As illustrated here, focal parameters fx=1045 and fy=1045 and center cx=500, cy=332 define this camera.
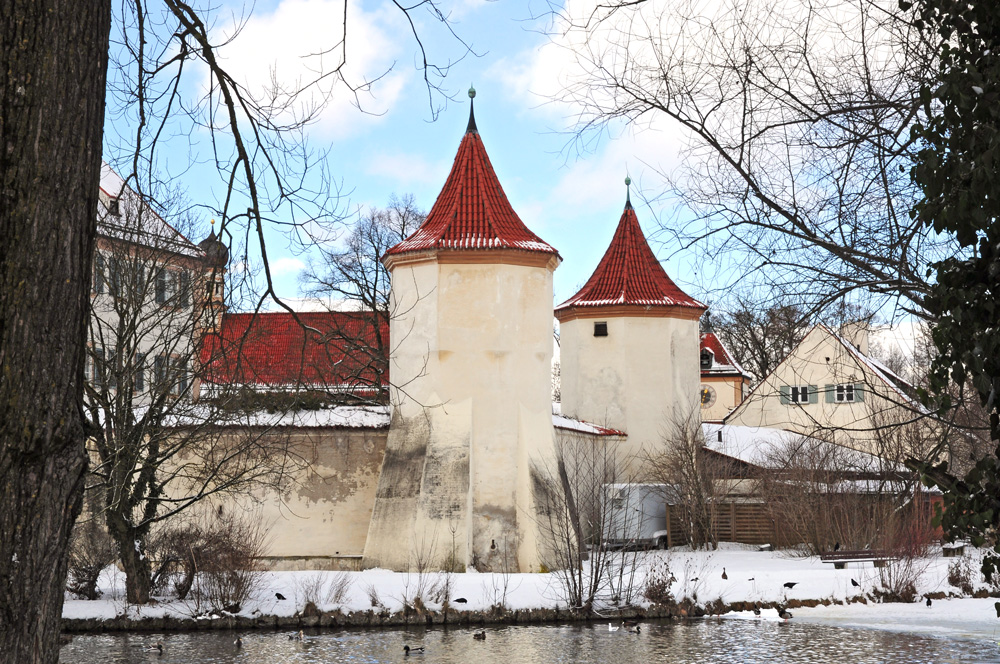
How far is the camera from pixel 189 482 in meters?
20.5

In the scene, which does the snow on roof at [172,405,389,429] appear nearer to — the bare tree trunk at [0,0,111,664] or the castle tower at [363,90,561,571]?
the castle tower at [363,90,561,571]

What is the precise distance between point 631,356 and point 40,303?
25809 millimetres

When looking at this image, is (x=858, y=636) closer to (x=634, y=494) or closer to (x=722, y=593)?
(x=722, y=593)

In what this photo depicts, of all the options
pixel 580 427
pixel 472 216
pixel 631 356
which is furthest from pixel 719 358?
pixel 472 216

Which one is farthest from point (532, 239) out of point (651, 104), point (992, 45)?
point (992, 45)

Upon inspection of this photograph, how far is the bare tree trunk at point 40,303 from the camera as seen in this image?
3021 mm

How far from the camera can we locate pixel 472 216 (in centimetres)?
2150

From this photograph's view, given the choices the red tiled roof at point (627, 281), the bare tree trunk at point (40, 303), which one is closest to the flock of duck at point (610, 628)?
the bare tree trunk at point (40, 303)

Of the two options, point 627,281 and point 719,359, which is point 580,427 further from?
point 719,359

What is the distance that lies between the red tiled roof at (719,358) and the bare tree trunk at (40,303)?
141ft

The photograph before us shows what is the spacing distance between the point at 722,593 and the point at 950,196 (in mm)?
12843

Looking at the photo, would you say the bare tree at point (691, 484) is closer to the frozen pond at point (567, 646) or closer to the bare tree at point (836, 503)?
the bare tree at point (836, 503)

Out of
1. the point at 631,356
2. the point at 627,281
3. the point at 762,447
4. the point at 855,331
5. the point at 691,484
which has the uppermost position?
the point at 627,281

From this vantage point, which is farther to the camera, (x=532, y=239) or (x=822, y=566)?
(x=532, y=239)
